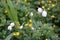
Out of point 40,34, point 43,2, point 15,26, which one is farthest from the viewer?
point 43,2

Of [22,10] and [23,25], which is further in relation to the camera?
[22,10]

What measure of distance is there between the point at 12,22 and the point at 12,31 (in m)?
0.13

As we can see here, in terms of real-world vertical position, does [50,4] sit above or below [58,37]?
above

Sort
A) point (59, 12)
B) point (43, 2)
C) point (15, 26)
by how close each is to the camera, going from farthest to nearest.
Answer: point (43, 2)
point (59, 12)
point (15, 26)

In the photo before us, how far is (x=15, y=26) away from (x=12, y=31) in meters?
0.10

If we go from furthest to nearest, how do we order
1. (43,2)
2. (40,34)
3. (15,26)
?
(43,2)
(15,26)
(40,34)

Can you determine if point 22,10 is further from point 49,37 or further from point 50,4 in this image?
point 49,37

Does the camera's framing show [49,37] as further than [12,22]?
No

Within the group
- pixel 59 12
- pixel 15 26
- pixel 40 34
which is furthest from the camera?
pixel 59 12

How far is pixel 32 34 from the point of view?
2.29m

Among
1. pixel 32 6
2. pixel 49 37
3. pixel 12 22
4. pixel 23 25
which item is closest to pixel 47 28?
pixel 49 37

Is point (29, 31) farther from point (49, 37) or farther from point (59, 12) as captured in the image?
point (59, 12)

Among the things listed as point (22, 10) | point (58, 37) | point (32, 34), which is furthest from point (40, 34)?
point (22, 10)

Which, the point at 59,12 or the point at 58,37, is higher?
the point at 59,12
